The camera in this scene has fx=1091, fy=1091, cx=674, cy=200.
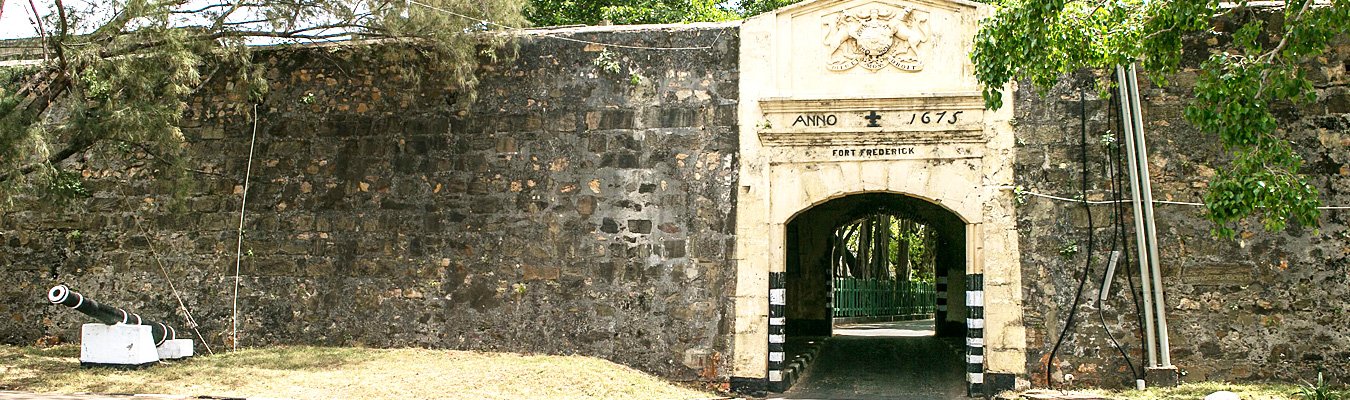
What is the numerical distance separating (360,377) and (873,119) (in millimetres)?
4721

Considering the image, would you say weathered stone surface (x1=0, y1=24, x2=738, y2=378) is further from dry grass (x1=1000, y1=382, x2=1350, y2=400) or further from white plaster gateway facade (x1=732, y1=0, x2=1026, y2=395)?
dry grass (x1=1000, y1=382, x2=1350, y2=400)

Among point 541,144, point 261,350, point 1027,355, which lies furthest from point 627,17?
point 1027,355

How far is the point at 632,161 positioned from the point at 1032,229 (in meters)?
3.45

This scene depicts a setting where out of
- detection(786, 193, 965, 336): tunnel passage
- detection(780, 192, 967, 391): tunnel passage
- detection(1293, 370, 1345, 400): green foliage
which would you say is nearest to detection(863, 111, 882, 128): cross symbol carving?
detection(1293, 370, 1345, 400): green foliage

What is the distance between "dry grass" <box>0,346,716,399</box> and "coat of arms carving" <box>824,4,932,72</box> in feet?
10.4

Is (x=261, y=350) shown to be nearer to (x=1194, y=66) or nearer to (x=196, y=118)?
(x=196, y=118)

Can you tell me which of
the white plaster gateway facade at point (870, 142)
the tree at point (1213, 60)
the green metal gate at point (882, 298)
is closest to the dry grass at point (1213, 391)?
the white plaster gateway facade at point (870, 142)

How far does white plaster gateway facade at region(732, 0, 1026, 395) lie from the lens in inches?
356

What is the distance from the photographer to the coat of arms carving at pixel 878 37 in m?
9.26

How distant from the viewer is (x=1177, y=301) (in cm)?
876

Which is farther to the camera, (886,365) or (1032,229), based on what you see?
(886,365)

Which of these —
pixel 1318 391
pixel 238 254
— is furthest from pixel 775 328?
pixel 238 254

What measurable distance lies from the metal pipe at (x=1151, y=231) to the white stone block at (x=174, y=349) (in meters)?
8.32

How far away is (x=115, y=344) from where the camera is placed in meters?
9.16
